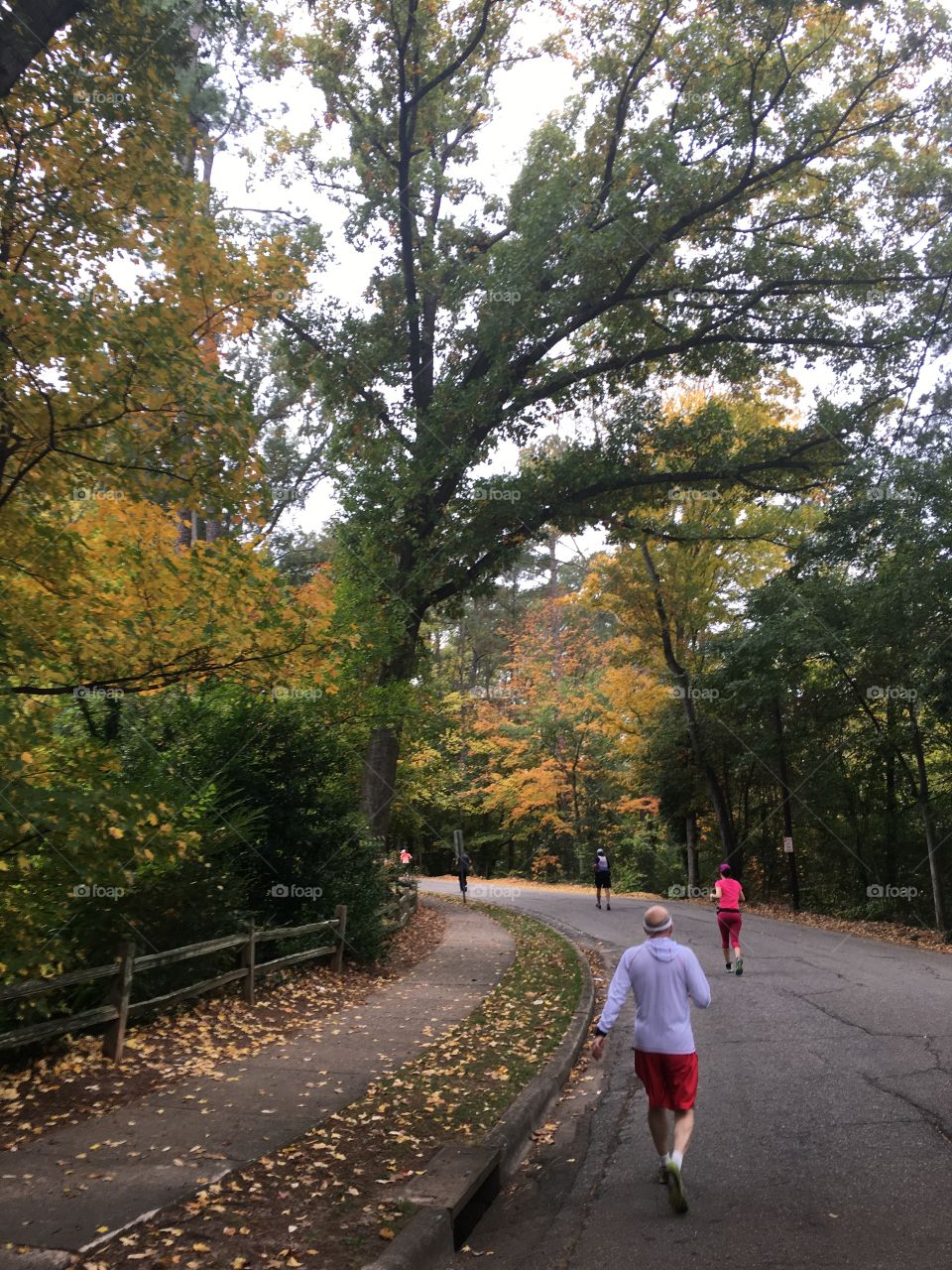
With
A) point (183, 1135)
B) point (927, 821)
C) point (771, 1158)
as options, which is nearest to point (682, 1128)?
point (771, 1158)

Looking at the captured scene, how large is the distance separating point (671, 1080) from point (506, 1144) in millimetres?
1453

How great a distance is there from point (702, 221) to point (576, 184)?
253 centimetres

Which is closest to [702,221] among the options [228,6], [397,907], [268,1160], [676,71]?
[676,71]

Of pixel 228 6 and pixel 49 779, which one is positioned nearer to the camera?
pixel 49 779

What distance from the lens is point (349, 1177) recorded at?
210 inches

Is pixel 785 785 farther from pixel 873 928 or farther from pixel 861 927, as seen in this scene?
pixel 873 928

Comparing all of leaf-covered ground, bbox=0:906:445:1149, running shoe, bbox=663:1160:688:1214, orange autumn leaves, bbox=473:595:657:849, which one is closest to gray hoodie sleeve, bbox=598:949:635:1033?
running shoe, bbox=663:1160:688:1214

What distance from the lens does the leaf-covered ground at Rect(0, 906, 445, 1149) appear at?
21.2ft

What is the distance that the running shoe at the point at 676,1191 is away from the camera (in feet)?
15.9

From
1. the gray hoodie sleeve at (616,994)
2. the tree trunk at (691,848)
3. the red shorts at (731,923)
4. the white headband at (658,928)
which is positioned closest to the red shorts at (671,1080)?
the gray hoodie sleeve at (616,994)

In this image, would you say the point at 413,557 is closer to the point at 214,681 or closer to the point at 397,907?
the point at 397,907

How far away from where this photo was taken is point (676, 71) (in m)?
16.1

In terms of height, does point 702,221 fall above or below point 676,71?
below

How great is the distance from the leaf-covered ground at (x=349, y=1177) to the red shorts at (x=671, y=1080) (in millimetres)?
1492
